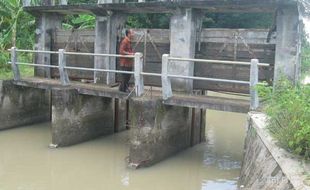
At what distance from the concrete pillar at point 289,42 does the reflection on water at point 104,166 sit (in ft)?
8.86

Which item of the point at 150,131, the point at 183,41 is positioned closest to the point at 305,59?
the point at 183,41

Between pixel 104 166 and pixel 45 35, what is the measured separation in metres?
6.73

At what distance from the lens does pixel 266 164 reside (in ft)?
18.6

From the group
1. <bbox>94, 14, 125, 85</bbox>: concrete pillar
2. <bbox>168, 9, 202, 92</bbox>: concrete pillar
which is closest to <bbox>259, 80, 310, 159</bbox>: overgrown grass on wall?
<bbox>168, 9, 202, 92</bbox>: concrete pillar

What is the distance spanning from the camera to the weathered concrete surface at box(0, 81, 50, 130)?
1347cm

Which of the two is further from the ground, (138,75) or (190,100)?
(138,75)

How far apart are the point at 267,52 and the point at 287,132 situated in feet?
17.7

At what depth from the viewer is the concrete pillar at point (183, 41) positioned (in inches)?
444

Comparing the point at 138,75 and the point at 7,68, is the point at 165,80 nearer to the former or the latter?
the point at 138,75

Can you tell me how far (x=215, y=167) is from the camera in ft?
34.0

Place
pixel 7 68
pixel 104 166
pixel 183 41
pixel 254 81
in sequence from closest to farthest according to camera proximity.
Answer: pixel 254 81 < pixel 104 166 < pixel 183 41 < pixel 7 68

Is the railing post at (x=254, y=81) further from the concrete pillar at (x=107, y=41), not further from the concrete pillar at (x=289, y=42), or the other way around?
the concrete pillar at (x=107, y=41)

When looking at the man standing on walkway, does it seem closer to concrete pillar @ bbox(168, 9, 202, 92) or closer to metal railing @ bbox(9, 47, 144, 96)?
metal railing @ bbox(9, 47, 144, 96)

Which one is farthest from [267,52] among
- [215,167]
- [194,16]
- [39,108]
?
[39,108]
